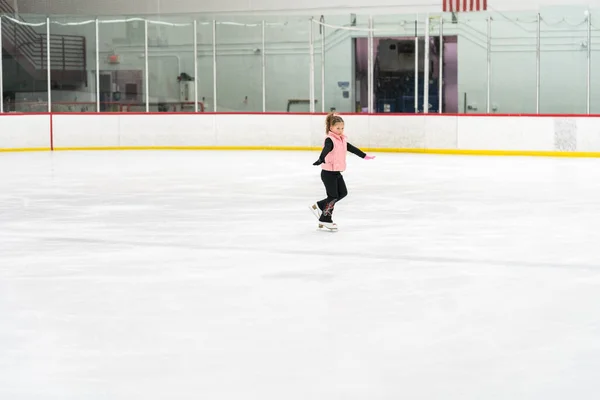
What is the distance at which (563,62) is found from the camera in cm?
1778

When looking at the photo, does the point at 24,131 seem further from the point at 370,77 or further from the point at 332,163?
the point at 332,163

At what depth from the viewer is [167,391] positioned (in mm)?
3340

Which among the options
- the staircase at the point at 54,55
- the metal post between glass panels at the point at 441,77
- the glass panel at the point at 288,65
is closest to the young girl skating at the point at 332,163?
the metal post between glass panels at the point at 441,77

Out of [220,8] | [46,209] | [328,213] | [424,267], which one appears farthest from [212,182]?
[220,8]

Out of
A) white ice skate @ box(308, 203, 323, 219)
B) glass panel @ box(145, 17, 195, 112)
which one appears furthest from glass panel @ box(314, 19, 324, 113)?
white ice skate @ box(308, 203, 323, 219)

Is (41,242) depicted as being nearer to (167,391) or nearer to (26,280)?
(26,280)

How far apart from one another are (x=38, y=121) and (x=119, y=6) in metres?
3.93

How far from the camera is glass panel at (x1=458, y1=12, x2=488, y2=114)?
715 inches

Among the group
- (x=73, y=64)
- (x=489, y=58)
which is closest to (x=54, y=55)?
(x=73, y=64)

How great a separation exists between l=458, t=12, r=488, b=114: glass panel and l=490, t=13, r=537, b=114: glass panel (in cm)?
20

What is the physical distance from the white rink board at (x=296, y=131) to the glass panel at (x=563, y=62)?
0.56m

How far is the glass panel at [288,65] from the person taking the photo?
19594 millimetres

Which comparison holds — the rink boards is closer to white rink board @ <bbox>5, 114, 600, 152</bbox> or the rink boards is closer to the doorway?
white rink board @ <bbox>5, 114, 600, 152</bbox>

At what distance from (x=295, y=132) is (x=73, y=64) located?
479 cm
